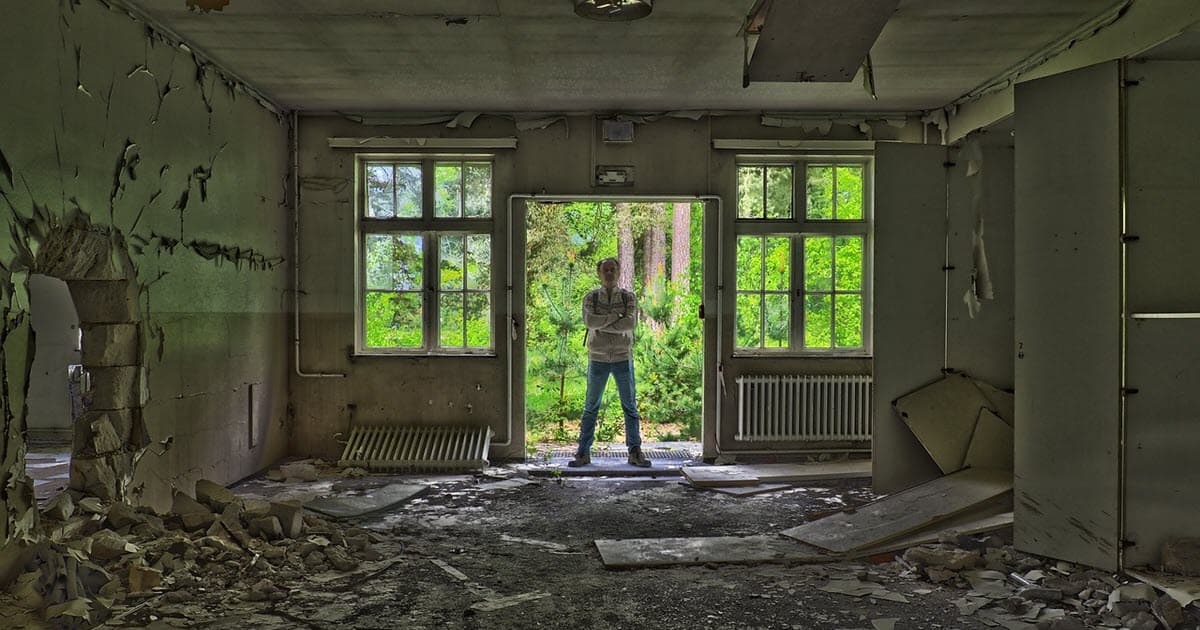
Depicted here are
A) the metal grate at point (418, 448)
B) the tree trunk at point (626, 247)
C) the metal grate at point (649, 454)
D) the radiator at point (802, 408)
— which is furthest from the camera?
the tree trunk at point (626, 247)

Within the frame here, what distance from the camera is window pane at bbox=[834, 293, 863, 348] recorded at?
6.88 m

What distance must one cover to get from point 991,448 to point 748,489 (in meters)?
1.59

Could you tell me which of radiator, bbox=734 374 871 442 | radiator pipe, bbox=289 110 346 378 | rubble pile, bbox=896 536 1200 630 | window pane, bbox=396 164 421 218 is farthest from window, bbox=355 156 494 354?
rubble pile, bbox=896 536 1200 630

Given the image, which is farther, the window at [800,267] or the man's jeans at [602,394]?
the window at [800,267]

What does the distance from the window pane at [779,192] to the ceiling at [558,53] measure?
0.51 m

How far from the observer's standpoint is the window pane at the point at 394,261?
682 cm

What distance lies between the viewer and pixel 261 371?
618 cm

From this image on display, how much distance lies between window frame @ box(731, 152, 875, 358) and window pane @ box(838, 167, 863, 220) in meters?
0.05

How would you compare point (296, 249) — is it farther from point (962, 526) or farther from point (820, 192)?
point (962, 526)

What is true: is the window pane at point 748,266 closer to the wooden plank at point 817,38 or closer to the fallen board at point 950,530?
the wooden plank at point 817,38

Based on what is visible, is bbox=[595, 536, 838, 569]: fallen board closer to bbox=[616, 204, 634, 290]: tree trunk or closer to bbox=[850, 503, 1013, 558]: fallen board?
bbox=[850, 503, 1013, 558]: fallen board

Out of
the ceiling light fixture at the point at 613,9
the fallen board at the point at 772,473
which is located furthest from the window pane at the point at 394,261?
the ceiling light fixture at the point at 613,9

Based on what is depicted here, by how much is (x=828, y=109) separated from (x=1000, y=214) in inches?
71.8

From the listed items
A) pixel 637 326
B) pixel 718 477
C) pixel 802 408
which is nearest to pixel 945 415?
pixel 802 408
